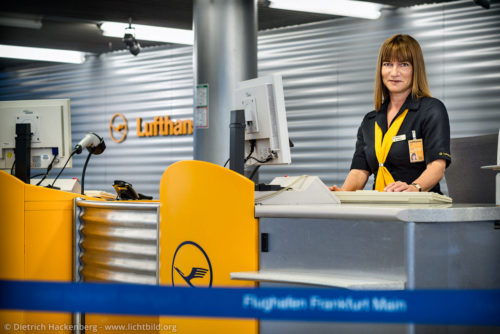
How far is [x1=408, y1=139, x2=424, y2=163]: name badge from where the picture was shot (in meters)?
2.99

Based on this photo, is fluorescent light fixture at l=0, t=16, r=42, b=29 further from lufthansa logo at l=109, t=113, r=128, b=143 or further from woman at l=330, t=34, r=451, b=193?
woman at l=330, t=34, r=451, b=193

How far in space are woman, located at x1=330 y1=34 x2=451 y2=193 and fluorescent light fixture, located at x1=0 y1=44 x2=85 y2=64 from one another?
7.23m

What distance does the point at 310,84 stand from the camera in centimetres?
724

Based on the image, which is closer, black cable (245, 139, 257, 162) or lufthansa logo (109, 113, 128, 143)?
black cable (245, 139, 257, 162)

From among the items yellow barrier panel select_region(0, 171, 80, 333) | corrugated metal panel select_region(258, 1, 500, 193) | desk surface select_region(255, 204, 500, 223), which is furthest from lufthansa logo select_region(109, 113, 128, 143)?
desk surface select_region(255, 204, 500, 223)

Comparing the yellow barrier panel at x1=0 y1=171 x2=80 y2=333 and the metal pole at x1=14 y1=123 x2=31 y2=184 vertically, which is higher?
the metal pole at x1=14 y1=123 x2=31 y2=184

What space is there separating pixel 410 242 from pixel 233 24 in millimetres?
3954

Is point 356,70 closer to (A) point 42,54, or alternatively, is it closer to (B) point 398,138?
(B) point 398,138

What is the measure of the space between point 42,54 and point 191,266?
7.84 meters

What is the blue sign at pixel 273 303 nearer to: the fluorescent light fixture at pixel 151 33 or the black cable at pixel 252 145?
the black cable at pixel 252 145

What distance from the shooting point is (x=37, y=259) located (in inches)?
123

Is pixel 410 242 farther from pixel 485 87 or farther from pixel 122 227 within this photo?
pixel 485 87

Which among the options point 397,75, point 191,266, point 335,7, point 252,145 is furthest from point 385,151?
point 335,7

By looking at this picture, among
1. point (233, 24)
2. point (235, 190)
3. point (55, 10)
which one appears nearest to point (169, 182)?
point (235, 190)
